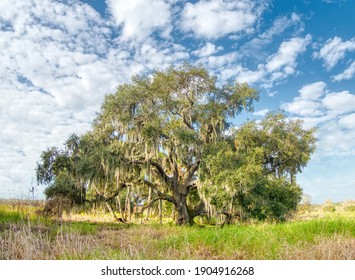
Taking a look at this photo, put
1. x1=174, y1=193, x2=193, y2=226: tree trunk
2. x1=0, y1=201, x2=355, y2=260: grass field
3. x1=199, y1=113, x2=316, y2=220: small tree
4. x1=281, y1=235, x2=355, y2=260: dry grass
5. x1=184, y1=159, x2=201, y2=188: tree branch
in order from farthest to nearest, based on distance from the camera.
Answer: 1. x1=174, y1=193, x2=193, y2=226: tree trunk
2. x1=184, y1=159, x2=201, y2=188: tree branch
3. x1=199, y1=113, x2=316, y2=220: small tree
4. x1=0, y1=201, x2=355, y2=260: grass field
5. x1=281, y1=235, x2=355, y2=260: dry grass

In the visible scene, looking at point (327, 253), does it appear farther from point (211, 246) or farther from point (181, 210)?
point (181, 210)

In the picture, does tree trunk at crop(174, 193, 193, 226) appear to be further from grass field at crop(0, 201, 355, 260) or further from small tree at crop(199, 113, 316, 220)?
grass field at crop(0, 201, 355, 260)

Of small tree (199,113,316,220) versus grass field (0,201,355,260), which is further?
small tree (199,113,316,220)

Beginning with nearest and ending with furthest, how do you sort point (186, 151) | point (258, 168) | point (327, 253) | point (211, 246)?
point (327, 253) → point (211, 246) → point (258, 168) → point (186, 151)

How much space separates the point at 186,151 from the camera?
24.5 metres

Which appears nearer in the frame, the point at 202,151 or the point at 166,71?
the point at 202,151

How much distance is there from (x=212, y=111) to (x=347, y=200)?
42.2m

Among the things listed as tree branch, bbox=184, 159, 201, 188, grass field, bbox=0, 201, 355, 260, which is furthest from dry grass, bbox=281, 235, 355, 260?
tree branch, bbox=184, 159, 201, 188

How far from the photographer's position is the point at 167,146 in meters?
23.8

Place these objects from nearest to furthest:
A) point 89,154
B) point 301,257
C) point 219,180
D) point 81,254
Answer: point 301,257 < point 81,254 < point 219,180 < point 89,154

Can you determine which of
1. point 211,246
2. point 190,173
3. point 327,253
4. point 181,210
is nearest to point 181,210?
point 181,210

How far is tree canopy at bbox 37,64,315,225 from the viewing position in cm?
2206

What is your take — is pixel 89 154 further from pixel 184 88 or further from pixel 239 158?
pixel 239 158

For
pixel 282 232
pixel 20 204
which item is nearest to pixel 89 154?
pixel 20 204
